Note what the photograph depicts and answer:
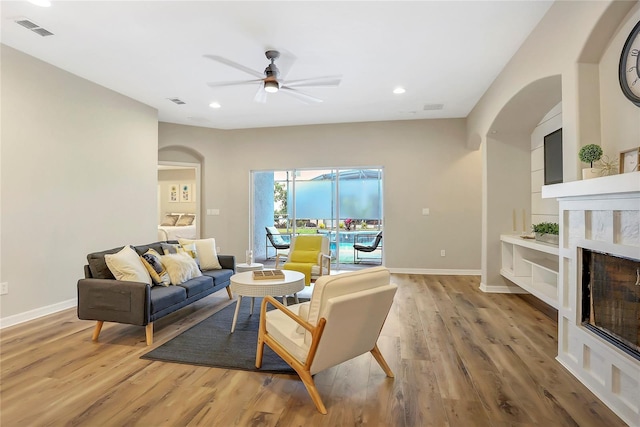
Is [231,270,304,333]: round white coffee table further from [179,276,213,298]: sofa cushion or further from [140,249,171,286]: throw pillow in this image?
[140,249,171,286]: throw pillow

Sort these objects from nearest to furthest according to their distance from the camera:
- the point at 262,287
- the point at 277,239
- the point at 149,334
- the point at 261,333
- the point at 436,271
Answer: the point at 261,333, the point at 149,334, the point at 262,287, the point at 436,271, the point at 277,239

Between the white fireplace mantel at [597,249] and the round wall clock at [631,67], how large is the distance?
0.62 metres

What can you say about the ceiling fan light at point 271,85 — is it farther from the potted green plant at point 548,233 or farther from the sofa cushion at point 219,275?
the potted green plant at point 548,233

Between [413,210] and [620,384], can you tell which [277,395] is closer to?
[620,384]

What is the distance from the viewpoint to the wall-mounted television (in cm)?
381

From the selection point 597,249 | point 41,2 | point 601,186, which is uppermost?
point 41,2

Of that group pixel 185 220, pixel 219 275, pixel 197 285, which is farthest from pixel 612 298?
pixel 185 220

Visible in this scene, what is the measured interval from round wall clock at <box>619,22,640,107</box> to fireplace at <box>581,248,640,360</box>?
106 cm

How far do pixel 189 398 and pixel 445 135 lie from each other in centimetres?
605

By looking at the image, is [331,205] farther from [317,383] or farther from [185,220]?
[185,220]

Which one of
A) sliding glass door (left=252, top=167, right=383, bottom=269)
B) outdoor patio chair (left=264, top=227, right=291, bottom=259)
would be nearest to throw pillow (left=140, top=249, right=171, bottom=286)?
outdoor patio chair (left=264, top=227, right=291, bottom=259)

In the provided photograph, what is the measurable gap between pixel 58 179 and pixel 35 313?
1.67 meters

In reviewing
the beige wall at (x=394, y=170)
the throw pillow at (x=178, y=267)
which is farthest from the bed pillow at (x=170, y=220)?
the throw pillow at (x=178, y=267)

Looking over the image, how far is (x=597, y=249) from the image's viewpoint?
86.8 inches
